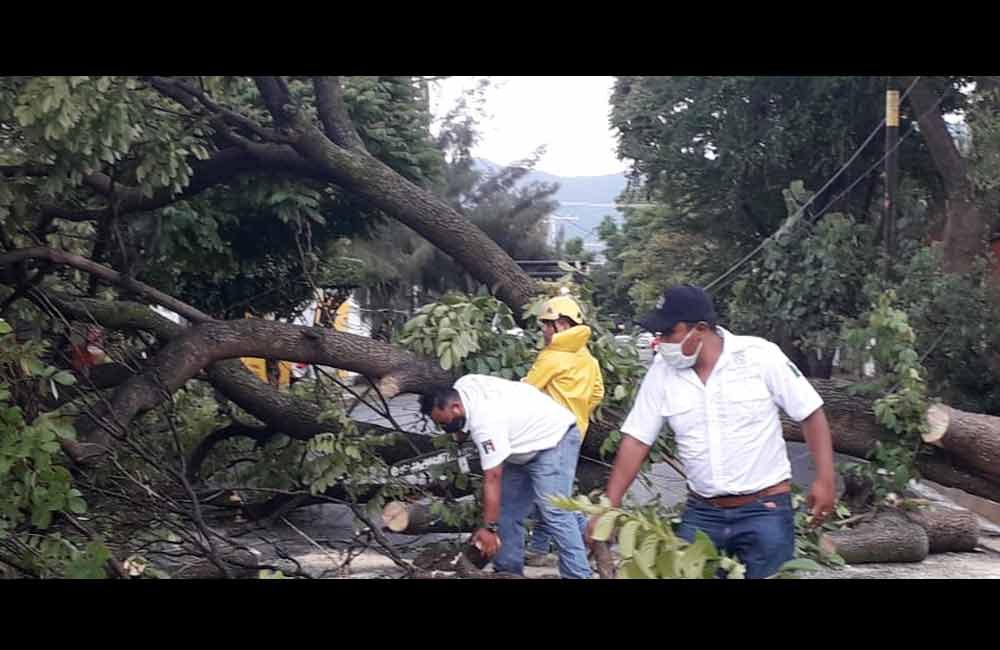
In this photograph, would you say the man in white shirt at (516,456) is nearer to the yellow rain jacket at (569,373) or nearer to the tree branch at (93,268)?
the yellow rain jacket at (569,373)

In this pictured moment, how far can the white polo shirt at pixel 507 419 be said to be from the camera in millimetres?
5113

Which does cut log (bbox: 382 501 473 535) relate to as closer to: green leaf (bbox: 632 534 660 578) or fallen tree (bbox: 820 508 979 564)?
fallen tree (bbox: 820 508 979 564)

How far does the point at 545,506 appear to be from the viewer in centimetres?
523

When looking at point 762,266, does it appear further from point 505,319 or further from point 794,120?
point 505,319

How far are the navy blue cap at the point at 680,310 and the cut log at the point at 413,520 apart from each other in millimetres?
2792

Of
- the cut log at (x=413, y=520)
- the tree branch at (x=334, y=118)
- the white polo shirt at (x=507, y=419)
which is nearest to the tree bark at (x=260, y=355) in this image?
the cut log at (x=413, y=520)

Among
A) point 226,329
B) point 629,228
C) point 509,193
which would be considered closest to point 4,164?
point 226,329

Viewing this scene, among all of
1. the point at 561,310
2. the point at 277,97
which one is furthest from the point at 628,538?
the point at 277,97

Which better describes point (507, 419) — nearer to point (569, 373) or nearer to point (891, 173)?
point (569, 373)

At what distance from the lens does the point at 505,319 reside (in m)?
6.87

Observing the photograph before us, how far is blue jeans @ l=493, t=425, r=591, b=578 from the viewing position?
17.0 ft

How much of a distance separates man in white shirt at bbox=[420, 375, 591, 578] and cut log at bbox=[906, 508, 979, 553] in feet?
12.2

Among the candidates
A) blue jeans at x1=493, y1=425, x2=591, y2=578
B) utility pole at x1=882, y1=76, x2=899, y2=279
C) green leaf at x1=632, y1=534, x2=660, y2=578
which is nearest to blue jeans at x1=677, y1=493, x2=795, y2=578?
green leaf at x1=632, y1=534, x2=660, y2=578
